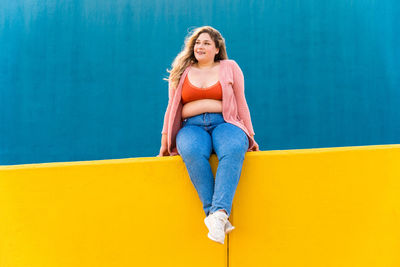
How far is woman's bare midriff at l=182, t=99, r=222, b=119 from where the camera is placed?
62.1 inches

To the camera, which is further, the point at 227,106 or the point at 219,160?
the point at 227,106

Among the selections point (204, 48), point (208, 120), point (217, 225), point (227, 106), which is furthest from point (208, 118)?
point (217, 225)

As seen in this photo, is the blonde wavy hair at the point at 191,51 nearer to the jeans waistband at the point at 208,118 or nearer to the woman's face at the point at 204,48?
the woman's face at the point at 204,48

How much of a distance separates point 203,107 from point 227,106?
0.12 metres

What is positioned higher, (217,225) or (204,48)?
(204,48)

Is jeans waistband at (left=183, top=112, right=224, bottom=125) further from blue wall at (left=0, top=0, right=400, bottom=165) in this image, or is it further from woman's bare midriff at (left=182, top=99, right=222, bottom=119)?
blue wall at (left=0, top=0, right=400, bottom=165)

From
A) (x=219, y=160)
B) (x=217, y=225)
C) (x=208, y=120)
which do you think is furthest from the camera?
(x=208, y=120)

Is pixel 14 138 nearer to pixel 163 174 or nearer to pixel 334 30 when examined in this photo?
pixel 163 174

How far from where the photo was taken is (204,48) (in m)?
1.68

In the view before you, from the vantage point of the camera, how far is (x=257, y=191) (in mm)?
1425

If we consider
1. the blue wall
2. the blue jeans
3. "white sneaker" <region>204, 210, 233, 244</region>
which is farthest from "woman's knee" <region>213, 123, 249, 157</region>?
the blue wall

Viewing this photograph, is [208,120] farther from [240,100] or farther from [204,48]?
[204,48]

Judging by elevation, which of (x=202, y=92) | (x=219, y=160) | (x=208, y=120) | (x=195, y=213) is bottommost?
(x=195, y=213)

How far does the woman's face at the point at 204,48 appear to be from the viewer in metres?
1.68
